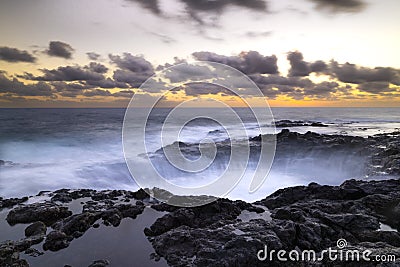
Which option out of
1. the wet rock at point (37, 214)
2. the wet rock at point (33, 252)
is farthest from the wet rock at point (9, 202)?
the wet rock at point (33, 252)

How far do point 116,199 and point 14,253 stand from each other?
13.0 feet

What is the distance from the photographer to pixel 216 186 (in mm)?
13094

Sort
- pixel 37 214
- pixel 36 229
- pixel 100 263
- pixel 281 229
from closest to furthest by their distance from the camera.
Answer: pixel 100 263
pixel 281 229
pixel 36 229
pixel 37 214

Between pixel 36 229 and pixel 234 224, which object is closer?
pixel 234 224

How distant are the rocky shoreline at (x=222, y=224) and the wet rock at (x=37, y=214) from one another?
25mm

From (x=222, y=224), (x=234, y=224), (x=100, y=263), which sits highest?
(x=234, y=224)

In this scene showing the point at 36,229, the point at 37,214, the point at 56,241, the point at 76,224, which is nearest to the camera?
the point at 56,241

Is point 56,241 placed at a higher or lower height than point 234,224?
lower

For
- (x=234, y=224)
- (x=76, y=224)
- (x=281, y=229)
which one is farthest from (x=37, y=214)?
(x=281, y=229)

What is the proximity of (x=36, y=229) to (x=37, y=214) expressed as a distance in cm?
97

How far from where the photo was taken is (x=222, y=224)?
6.79 meters

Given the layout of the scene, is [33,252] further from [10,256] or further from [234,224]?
[234,224]

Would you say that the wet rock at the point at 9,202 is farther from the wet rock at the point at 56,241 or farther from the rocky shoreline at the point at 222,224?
the wet rock at the point at 56,241

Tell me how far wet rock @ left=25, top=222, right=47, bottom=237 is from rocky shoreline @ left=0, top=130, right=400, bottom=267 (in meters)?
0.02
